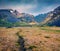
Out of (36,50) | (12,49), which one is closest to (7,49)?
(12,49)

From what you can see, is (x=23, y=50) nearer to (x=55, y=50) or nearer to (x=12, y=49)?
(x=12, y=49)

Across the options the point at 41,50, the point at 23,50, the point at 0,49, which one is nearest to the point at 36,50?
the point at 41,50

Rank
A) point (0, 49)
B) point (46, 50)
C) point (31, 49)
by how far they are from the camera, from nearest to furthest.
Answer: point (46, 50), point (31, 49), point (0, 49)

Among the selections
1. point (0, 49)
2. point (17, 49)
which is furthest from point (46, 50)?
point (0, 49)

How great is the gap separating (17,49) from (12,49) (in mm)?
2013

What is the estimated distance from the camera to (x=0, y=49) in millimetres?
62844

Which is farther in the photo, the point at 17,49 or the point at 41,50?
the point at 17,49

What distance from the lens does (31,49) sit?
58.4 metres

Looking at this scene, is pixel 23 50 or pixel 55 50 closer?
pixel 55 50

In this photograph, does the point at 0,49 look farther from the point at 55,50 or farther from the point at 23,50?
the point at 55,50

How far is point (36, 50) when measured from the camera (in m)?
55.6

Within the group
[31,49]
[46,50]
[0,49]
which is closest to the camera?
[46,50]

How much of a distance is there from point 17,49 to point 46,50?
1302cm

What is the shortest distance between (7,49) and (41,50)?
14908mm
